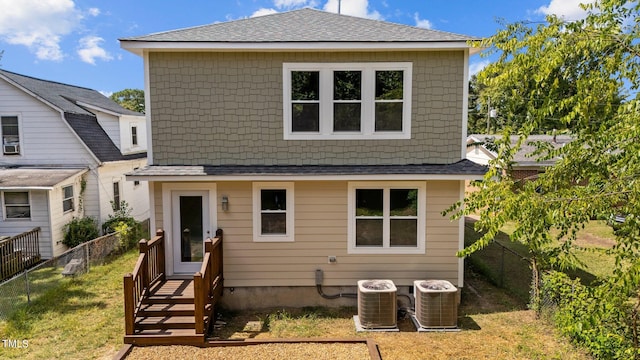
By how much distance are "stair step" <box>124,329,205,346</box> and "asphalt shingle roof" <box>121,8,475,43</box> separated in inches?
232

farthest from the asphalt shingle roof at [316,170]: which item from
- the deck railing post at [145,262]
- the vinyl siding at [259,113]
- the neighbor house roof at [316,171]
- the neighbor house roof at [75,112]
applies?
the neighbor house roof at [75,112]

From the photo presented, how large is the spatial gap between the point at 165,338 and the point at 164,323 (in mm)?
328

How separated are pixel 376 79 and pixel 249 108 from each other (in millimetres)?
2904

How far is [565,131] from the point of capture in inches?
196

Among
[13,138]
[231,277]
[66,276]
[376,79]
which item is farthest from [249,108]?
[13,138]

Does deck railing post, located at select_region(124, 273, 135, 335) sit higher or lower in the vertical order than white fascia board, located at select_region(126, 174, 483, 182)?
lower

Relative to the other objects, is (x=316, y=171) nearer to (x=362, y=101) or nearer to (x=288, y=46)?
(x=362, y=101)

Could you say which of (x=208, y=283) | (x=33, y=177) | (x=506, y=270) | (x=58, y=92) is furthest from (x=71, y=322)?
(x=58, y=92)

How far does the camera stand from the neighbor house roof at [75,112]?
1370cm

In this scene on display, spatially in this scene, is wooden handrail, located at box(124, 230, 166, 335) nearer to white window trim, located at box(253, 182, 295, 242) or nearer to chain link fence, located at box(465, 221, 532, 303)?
white window trim, located at box(253, 182, 295, 242)

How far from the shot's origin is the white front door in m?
8.62

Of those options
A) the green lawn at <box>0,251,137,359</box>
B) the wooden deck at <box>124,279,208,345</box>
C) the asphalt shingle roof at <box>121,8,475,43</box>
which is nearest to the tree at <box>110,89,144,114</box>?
the green lawn at <box>0,251,137,359</box>

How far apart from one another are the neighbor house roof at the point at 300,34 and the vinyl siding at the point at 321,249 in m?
3.14

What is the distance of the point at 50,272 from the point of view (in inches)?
393
